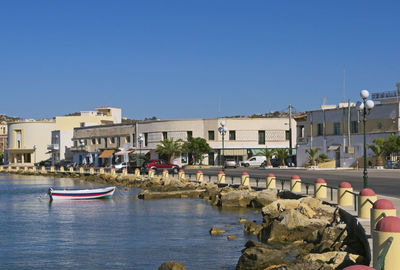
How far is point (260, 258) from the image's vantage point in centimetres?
1501

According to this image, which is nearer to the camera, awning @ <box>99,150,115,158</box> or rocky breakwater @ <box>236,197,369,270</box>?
rocky breakwater @ <box>236,197,369,270</box>

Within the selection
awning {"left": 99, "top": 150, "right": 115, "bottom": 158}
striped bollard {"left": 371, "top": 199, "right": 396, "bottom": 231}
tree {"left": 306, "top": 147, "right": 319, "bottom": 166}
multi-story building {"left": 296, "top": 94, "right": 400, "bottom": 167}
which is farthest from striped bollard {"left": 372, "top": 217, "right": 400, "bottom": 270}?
awning {"left": 99, "top": 150, "right": 115, "bottom": 158}

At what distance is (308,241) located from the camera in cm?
1877

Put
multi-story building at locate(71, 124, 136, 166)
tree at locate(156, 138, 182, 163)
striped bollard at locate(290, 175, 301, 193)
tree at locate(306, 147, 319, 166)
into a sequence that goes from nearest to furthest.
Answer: striped bollard at locate(290, 175, 301, 193), tree at locate(306, 147, 319, 166), tree at locate(156, 138, 182, 163), multi-story building at locate(71, 124, 136, 166)

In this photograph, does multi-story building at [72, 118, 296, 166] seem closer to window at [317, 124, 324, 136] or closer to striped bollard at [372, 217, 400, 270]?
window at [317, 124, 324, 136]

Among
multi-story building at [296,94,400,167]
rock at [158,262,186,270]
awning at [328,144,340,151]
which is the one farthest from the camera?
awning at [328,144,340,151]

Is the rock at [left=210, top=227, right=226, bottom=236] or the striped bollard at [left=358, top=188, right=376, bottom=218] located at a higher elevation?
the striped bollard at [left=358, top=188, right=376, bottom=218]

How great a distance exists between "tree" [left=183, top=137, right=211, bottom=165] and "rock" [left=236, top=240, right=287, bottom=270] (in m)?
64.8

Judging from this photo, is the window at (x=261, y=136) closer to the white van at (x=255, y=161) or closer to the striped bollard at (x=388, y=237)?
the white van at (x=255, y=161)

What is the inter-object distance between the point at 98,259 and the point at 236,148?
218 ft

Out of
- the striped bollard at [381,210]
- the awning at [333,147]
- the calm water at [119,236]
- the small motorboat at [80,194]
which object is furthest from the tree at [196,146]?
the striped bollard at [381,210]

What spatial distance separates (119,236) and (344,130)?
150 ft

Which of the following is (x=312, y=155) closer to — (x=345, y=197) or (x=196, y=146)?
(x=196, y=146)

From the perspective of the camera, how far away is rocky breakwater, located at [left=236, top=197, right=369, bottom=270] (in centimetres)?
1307
